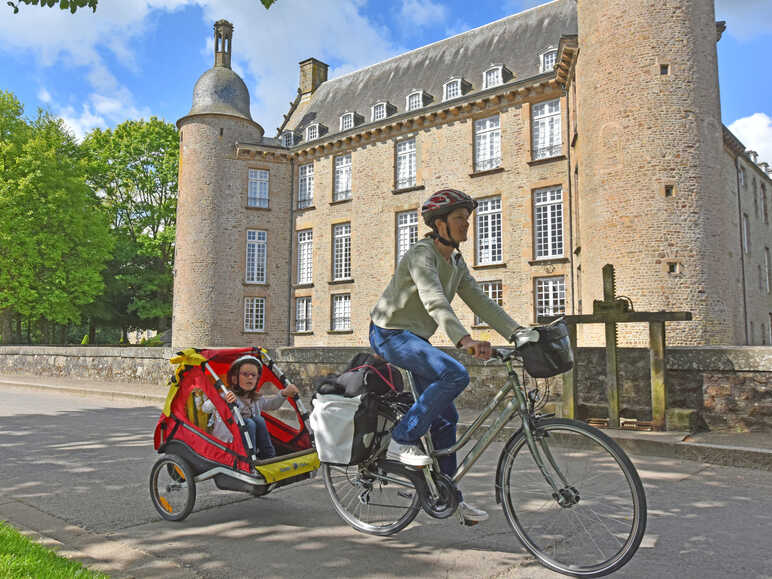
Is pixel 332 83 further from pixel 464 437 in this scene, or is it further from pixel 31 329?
pixel 464 437

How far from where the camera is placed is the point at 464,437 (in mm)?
3576

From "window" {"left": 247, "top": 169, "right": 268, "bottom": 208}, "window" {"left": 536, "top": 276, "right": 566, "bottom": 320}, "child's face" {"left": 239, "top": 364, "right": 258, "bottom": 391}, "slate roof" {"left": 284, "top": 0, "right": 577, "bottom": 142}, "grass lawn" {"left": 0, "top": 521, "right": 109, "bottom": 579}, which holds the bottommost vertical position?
"grass lawn" {"left": 0, "top": 521, "right": 109, "bottom": 579}

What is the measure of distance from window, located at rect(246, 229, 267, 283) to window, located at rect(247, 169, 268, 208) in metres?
1.57

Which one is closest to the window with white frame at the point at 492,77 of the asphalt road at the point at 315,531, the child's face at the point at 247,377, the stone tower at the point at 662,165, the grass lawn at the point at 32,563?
the stone tower at the point at 662,165

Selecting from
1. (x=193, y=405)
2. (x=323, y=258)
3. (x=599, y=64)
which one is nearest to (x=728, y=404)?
(x=193, y=405)

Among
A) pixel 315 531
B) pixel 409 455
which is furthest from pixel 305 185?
pixel 409 455

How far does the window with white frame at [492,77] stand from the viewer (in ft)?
86.3

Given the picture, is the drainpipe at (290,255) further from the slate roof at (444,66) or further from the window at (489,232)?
the window at (489,232)

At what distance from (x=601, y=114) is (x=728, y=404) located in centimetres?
1095

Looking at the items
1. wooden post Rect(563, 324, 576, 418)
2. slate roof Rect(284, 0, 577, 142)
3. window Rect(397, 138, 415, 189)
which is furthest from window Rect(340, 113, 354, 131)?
wooden post Rect(563, 324, 576, 418)

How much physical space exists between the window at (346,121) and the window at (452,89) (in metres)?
5.50

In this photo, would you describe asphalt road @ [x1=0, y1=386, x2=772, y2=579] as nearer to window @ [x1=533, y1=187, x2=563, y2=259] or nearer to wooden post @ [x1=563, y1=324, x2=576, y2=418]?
wooden post @ [x1=563, y1=324, x2=576, y2=418]

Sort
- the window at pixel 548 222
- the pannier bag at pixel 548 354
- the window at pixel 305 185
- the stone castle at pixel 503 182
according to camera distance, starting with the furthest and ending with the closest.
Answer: the window at pixel 305 185 → the window at pixel 548 222 → the stone castle at pixel 503 182 → the pannier bag at pixel 548 354

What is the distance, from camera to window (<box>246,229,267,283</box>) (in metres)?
32.2
